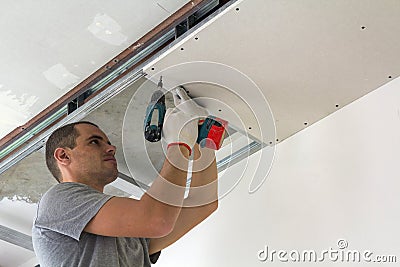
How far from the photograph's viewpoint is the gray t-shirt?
1687 millimetres

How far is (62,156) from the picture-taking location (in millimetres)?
1991

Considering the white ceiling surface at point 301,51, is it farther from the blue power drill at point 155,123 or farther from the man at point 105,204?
the man at point 105,204

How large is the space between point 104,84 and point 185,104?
389mm

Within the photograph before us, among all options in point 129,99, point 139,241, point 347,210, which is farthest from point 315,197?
point 129,99

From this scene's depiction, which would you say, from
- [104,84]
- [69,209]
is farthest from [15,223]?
[69,209]

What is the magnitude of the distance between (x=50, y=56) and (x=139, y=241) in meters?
0.75

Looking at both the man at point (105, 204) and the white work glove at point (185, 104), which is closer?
the man at point (105, 204)

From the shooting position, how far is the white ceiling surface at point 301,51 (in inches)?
70.0

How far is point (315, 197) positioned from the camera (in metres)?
2.12

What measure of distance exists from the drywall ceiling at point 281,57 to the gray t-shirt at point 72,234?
53cm

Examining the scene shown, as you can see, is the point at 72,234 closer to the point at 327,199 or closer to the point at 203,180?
the point at 203,180

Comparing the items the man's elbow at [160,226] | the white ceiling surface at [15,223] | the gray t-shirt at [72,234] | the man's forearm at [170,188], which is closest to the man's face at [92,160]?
the gray t-shirt at [72,234]

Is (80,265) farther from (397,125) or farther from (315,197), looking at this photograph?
(397,125)

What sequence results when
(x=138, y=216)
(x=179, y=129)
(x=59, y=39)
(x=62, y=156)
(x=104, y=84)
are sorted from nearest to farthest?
(x=138, y=216), (x=179, y=129), (x=62, y=156), (x=59, y=39), (x=104, y=84)
